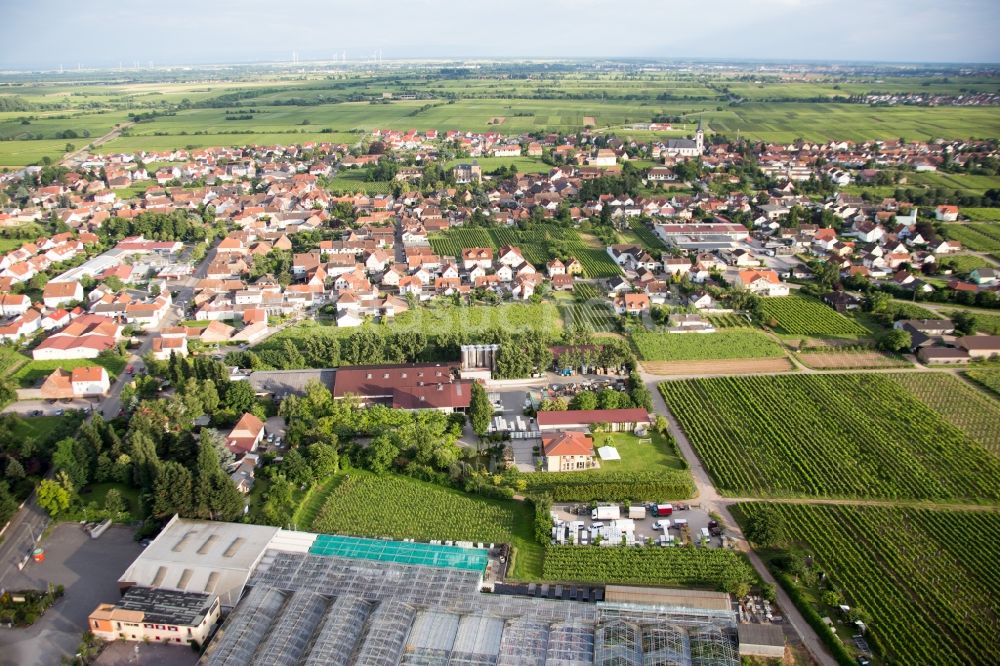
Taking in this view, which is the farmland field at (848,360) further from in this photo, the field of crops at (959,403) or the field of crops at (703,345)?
the field of crops at (703,345)

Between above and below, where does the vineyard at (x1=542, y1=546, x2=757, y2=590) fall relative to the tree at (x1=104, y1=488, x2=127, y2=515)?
below

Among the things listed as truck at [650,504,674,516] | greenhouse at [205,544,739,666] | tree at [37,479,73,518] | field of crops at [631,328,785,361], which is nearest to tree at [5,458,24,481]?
tree at [37,479,73,518]

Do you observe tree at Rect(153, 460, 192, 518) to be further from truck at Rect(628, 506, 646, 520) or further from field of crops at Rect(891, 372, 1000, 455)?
field of crops at Rect(891, 372, 1000, 455)

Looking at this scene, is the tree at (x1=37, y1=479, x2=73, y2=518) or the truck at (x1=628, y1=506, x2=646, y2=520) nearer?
the tree at (x1=37, y1=479, x2=73, y2=518)

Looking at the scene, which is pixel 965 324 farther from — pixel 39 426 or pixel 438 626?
pixel 39 426

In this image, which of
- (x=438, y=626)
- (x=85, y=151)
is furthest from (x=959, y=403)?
(x=85, y=151)

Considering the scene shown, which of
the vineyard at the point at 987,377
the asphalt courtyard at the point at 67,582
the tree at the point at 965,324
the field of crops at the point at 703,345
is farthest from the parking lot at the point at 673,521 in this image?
the tree at the point at 965,324
